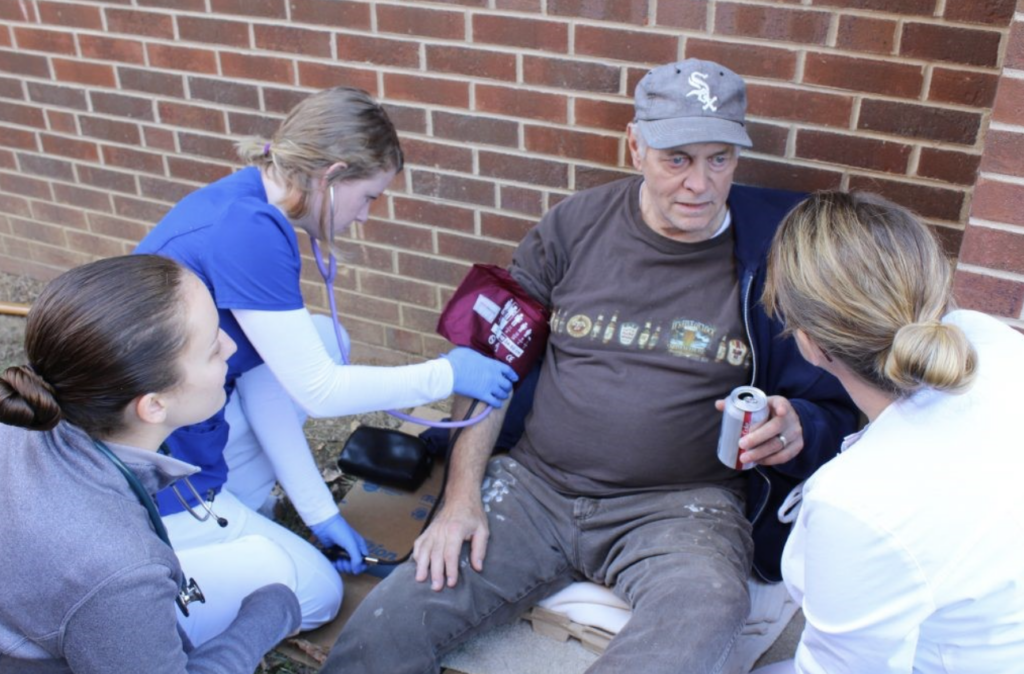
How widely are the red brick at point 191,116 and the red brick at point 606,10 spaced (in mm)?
1333

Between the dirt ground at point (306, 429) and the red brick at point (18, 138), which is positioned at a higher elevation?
the red brick at point (18, 138)

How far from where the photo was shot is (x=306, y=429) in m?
3.36

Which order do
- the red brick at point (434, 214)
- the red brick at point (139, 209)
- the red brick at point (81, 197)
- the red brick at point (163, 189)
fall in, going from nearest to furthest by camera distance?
the red brick at point (434, 214), the red brick at point (163, 189), the red brick at point (139, 209), the red brick at point (81, 197)

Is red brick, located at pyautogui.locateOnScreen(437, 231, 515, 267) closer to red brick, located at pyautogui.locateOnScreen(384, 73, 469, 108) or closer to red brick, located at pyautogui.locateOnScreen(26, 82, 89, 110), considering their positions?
red brick, located at pyautogui.locateOnScreen(384, 73, 469, 108)

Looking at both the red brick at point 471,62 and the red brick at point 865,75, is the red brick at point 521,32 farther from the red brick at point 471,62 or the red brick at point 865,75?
the red brick at point 865,75

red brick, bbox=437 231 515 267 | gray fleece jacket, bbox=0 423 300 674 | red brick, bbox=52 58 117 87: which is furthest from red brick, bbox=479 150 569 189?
gray fleece jacket, bbox=0 423 300 674

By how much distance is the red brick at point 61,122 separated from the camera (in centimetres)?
369

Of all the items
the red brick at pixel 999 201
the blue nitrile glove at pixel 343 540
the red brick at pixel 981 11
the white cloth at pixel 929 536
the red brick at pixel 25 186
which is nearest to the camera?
the white cloth at pixel 929 536

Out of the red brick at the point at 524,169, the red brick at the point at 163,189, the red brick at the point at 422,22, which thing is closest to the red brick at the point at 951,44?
the red brick at the point at 524,169

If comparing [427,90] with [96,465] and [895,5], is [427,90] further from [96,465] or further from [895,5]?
[96,465]

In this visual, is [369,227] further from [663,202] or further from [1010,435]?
[1010,435]

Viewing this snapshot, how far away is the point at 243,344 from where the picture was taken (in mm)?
2248

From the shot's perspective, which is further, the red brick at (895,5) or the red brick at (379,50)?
the red brick at (379,50)

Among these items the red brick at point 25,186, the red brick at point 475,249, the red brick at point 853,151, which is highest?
the red brick at point 853,151
